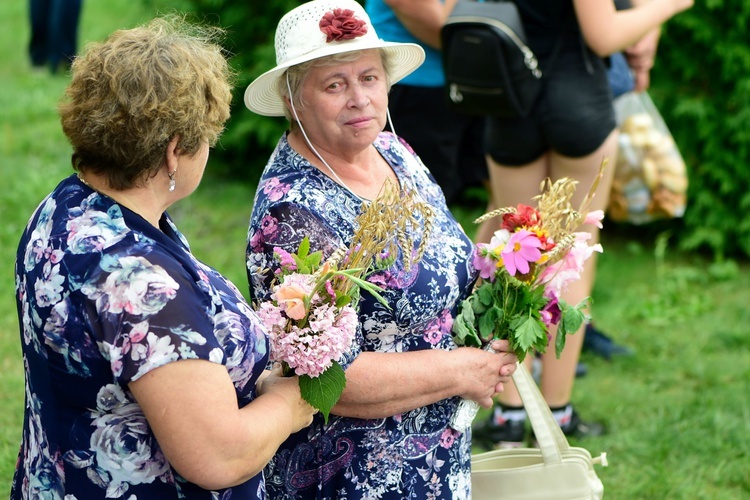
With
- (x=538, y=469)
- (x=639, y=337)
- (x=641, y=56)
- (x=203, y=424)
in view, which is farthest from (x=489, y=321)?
(x=639, y=337)

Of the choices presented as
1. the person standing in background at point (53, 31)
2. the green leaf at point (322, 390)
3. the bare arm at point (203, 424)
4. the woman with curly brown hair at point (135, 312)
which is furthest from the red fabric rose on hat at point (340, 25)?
the person standing in background at point (53, 31)

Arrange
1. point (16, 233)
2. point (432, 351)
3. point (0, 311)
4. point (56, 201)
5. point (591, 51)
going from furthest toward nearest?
point (16, 233) < point (0, 311) < point (591, 51) < point (432, 351) < point (56, 201)

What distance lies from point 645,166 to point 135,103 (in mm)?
3116

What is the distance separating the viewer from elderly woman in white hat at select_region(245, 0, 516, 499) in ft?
7.74

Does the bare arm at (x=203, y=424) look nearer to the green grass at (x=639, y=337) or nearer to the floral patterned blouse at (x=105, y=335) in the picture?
the floral patterned blouse at (x=105, y=335)

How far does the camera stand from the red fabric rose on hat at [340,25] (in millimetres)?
2408

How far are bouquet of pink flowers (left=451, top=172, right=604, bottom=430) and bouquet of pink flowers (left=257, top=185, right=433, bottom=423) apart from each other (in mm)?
433

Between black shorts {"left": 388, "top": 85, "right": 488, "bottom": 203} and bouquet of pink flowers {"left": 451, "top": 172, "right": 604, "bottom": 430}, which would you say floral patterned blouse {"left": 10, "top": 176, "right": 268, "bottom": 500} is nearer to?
bouquet of pink flowers {"left": 451, "top": 172, "right": 604, "bottom": 430}

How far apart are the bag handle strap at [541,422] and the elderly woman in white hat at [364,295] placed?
0.49ft

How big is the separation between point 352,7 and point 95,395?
3.92ft

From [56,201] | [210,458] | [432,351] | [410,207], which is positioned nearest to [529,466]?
[432,351]

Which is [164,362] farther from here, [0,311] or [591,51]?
[0,311]

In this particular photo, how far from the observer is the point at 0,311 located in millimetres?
4965

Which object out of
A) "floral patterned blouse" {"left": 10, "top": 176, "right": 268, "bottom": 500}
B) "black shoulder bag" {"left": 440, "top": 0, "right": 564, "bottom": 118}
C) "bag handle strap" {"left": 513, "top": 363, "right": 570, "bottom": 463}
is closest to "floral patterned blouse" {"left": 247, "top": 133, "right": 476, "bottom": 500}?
"bag handle strap" {"left": 513, "top": 363, "right": 570, "bottom": 463}
